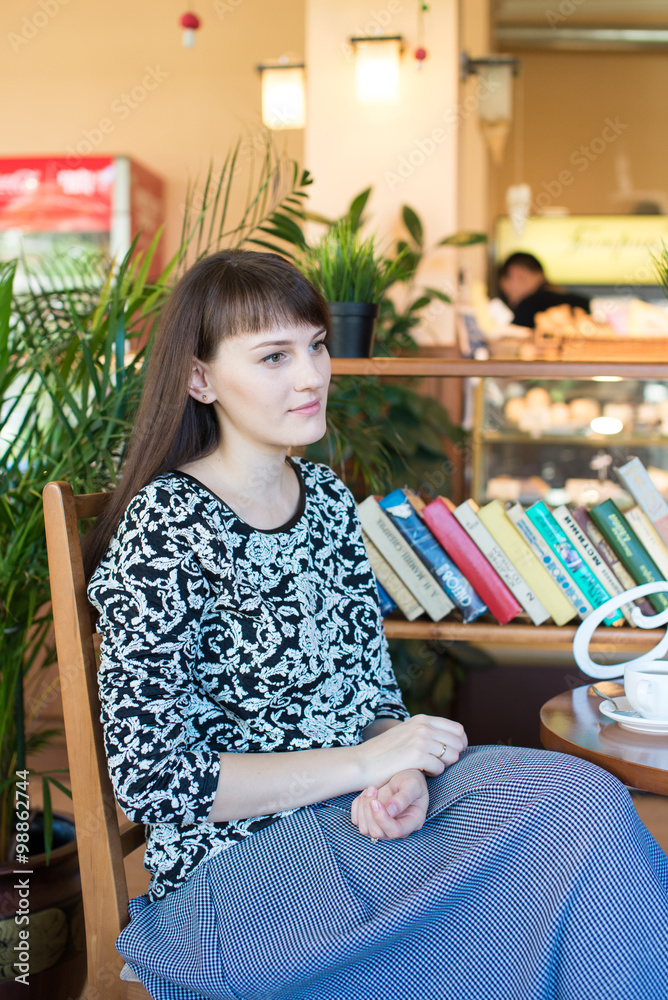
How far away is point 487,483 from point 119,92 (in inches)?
130

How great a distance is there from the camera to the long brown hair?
1.27 m

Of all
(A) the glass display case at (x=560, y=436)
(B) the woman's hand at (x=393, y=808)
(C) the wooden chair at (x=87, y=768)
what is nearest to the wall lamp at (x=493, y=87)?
(A) the glass display case at (x=560, y=436)

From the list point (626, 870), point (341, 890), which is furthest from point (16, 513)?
point (626, 870)

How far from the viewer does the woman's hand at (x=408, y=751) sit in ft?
3.86

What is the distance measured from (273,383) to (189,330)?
0.14 meters

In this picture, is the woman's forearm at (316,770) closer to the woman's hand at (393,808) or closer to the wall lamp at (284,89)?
the woman's hand at (393,808)

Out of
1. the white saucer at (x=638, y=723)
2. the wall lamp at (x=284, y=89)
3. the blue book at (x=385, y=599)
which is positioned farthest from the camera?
the wall lamp at (x=284, y=89)

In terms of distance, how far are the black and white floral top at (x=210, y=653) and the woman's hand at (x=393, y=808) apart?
134mm

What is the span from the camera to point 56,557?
118 centimetres

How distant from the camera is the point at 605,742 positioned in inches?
48.5

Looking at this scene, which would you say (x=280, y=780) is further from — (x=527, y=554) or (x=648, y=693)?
(x=527, y=554)

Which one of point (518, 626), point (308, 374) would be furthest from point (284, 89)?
point (308, 374)

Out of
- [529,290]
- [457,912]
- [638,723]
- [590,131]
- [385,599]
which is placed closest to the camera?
[457,912]

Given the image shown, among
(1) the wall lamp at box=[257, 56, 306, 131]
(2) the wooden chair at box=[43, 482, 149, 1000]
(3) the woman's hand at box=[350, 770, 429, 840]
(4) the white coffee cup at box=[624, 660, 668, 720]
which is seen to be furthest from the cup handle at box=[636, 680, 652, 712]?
(1) the wall lamp at box=[257, 56, 306, 131]
